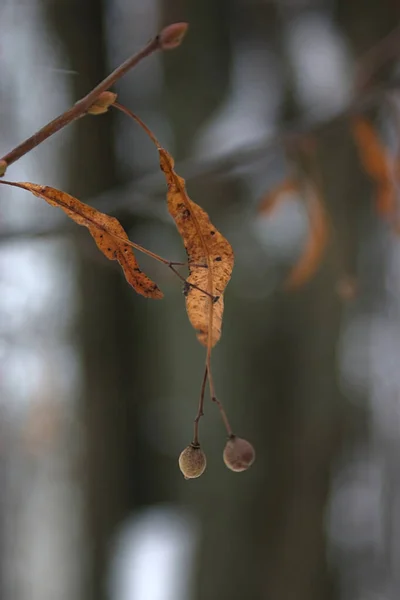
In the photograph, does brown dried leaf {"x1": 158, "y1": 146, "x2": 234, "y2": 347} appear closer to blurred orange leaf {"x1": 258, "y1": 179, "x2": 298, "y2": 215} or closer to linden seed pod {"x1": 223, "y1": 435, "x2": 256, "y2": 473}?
linden seed pod {"x1": 223, "y1": 435, "x2": 256, "y2": 473}

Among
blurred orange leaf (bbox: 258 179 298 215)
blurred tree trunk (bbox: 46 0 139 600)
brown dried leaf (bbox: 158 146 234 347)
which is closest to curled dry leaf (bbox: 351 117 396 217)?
blurred orange leaf (bbox: 258 179 298 215)

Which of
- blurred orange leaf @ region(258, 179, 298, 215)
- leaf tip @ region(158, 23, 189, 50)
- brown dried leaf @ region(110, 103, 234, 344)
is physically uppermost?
blurred orange leaf @ region(258, 179, 298, 215)

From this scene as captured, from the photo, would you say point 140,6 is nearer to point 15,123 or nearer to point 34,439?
point 15,123

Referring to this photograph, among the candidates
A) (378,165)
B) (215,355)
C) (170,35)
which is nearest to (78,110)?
(170,35)

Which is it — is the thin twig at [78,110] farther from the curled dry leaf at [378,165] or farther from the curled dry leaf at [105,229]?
the curled dry leaf at [378,165]

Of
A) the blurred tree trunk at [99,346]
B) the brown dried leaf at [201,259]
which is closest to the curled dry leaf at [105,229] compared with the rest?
the brown dried leaf at [201,259]

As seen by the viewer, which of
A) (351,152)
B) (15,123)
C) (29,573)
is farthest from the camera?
(29,573)

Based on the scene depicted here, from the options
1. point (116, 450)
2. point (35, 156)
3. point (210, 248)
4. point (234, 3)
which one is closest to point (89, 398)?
point (116, 450)
